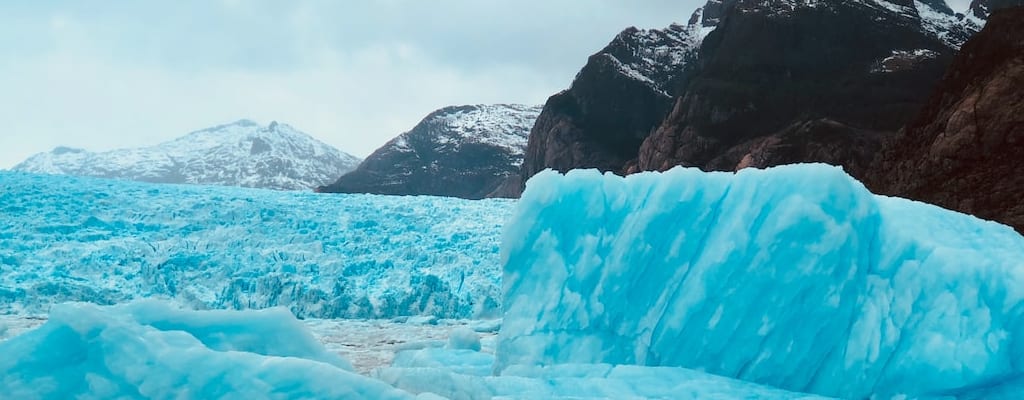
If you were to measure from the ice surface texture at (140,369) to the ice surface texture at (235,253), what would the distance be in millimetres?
10022

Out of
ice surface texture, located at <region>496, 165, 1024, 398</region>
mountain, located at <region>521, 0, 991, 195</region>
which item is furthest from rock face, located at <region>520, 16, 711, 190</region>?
ice surface texture, located at <region>496, 165, 1024, 398</region>

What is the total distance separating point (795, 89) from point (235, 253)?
31856mm

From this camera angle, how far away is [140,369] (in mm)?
3584

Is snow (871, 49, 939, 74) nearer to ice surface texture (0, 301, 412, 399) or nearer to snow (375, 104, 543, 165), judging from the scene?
snow (375, 104, 543, 165)

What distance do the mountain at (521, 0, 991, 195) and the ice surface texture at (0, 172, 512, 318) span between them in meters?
21.3

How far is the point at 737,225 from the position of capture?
20.0 feet

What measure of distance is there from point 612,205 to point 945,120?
23.9 m

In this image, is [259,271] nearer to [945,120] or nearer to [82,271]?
[82,271]

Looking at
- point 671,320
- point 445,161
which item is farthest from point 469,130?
point 671,320

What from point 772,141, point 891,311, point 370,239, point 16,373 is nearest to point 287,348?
point 16,373

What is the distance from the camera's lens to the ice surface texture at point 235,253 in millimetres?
13555

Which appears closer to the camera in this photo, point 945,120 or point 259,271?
point 259,271

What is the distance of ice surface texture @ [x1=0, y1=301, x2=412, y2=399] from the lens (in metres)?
3.53

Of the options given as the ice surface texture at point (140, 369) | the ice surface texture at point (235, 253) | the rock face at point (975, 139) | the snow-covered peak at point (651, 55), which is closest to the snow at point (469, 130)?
the snow-covered peak at point (651, 55)
